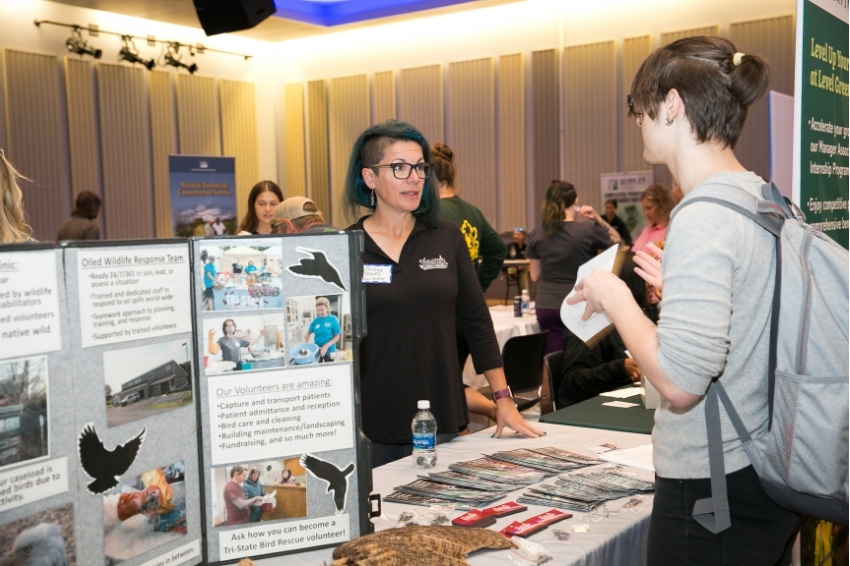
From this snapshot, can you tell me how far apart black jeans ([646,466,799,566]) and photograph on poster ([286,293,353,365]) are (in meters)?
0.61

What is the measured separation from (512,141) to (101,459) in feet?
33.3

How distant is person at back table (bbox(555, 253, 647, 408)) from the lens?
3.50 m

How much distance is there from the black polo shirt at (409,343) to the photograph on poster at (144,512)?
109 centimetres

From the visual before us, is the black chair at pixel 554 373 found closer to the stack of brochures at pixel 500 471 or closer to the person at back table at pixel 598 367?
the person at back table at pixel 598 367

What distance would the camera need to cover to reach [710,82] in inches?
51.3

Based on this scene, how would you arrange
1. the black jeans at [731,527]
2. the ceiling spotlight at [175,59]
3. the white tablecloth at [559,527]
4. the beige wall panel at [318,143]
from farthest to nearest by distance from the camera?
the beige wall panel at [318,143] < the ceiling spotlight at [175,59] < the white tablecloth at [559,527] < the black jeans at [731,527]

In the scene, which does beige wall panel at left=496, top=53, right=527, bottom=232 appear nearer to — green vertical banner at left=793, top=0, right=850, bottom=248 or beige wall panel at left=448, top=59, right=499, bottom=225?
beige wall panel at left=448, top=59, right=499, bottom=225

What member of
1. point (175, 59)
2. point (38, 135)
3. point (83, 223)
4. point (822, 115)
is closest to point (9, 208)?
point (822, 115)

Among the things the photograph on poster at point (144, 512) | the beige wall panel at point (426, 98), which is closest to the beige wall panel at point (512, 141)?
the beige wall panel at point (426, 98)

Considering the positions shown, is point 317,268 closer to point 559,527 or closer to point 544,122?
point 559,527

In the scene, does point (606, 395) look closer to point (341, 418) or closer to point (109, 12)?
point (341, 418)

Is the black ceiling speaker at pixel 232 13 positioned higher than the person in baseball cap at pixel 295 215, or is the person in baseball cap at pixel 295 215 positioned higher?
the black ceiling speaker at pixel 232 13

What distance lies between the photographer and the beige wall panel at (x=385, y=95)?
1185 cm

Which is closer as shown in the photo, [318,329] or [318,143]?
[318,329]
